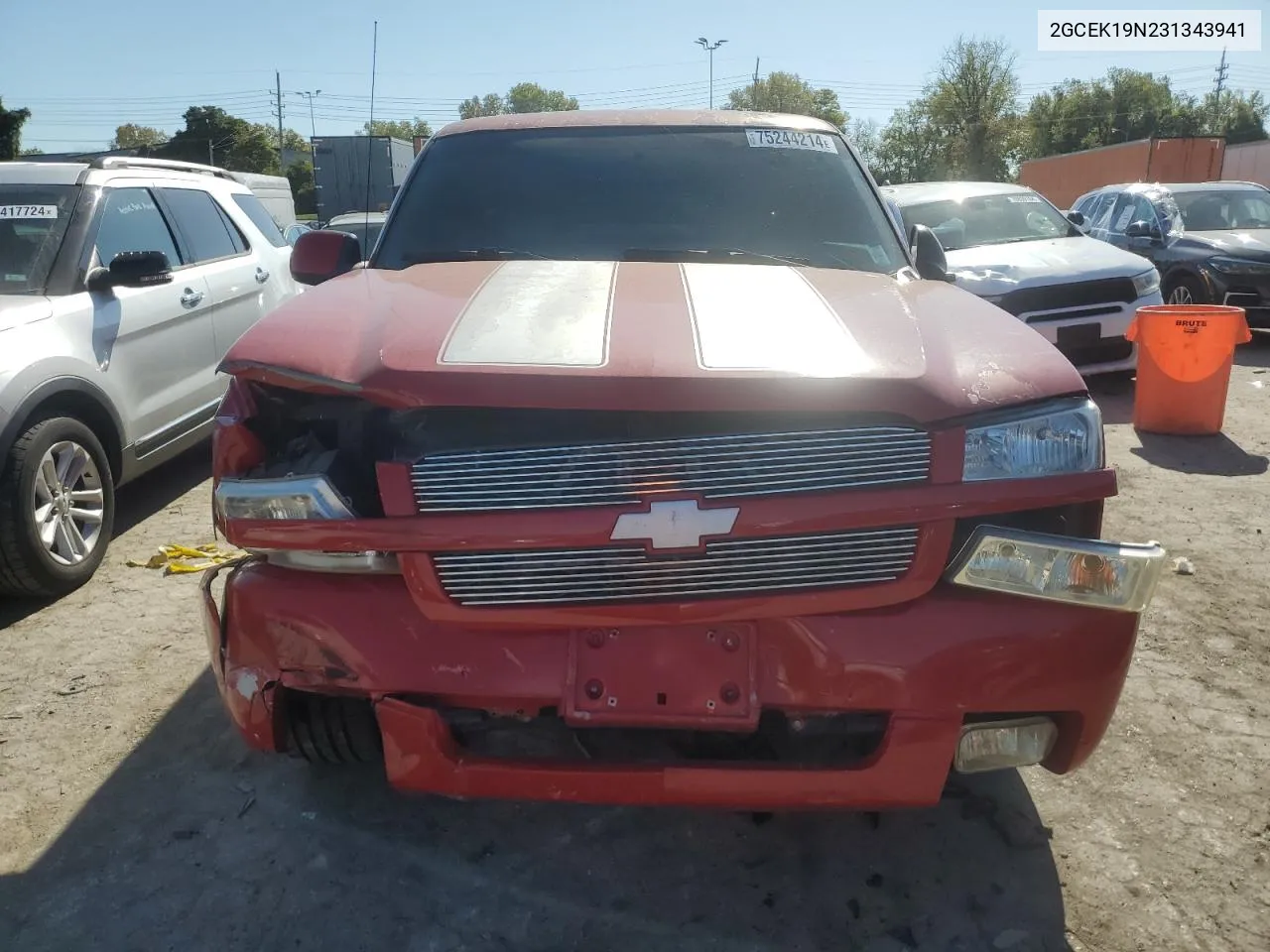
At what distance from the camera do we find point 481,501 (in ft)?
6.51

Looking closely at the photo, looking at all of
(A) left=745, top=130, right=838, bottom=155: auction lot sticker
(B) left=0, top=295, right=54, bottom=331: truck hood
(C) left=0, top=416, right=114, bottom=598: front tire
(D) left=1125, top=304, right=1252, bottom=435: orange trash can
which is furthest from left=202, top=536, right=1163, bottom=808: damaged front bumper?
(D) left=1125, top=304, right=1252, bottom=435: orange trash can

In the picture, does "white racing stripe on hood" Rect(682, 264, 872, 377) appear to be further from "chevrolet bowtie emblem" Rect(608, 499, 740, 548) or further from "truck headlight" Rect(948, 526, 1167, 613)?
"truck headlight" Rect(948, 526, 1167, 613)

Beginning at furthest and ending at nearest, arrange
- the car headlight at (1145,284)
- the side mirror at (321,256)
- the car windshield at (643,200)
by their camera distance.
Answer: the car headlight at (1145,284) < the side mirror at (321,256) < the car windshield at (643,200)

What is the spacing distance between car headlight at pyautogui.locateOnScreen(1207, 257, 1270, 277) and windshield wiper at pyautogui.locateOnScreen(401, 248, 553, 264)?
9.01 metres

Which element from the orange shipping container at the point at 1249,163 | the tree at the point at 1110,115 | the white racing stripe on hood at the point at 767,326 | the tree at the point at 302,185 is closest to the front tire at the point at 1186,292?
the white racing stripe on hood at the point at 767,326

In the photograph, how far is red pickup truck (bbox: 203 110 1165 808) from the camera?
1.96 metres

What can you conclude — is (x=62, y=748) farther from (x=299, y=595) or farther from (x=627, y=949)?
(x=627, y=949)

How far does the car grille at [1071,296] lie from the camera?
748 centimetres

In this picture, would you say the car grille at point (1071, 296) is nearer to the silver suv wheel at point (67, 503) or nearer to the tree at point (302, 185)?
the silver suv wheel at point (67, 503)

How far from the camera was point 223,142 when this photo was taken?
52.5m

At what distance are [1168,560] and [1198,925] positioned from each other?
2.49 m

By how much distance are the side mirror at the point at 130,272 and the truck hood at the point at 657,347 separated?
7.80 feet

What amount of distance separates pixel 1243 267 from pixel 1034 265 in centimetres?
334

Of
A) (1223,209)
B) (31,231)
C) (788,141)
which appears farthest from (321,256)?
(1223,209)
